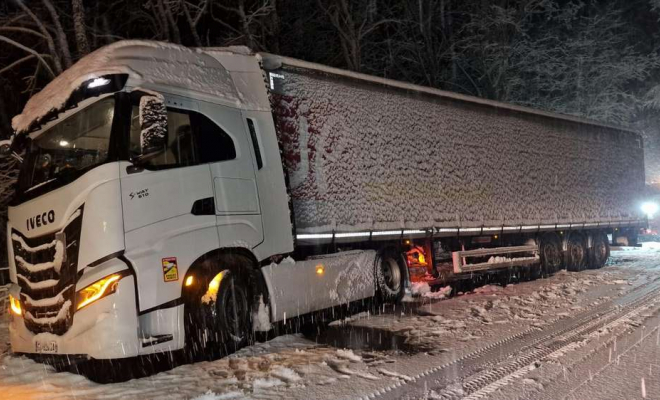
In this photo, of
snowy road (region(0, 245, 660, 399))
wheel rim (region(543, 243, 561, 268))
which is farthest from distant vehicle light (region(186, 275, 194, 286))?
wheel rim (region(543, 243, 561, 268))

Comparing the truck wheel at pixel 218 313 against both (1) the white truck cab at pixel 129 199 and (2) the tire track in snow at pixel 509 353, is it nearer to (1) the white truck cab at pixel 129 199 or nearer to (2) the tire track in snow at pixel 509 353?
(1) the white truck cab at pixel 129 199

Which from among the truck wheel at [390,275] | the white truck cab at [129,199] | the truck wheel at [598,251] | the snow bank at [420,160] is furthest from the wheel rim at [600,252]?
the white truck cab at [129,199]

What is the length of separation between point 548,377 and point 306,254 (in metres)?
3.22

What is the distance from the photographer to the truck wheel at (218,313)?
18.0 feet

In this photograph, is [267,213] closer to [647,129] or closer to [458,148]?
[458,148]

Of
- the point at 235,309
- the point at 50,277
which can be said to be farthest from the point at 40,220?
the point at 235,309

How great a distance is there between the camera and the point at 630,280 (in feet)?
37.0

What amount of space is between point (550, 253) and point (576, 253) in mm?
1449

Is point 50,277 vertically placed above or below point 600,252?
above

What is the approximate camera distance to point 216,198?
5727mm

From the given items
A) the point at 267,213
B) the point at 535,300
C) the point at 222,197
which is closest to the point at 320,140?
the point at 267,213

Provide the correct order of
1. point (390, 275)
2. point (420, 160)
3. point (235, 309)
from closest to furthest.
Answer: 1. point (235, 309)
2. point (390, 275)
3. point (420, 160)

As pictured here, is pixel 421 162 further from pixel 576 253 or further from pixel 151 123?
pixel 576 253

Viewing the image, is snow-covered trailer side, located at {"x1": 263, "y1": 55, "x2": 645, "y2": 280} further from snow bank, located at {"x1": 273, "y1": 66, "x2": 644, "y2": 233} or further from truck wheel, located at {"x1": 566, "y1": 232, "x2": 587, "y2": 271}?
truck wheel, located at {"x1": 566, "y1": 232, "x2": 587, "y2": 271}
